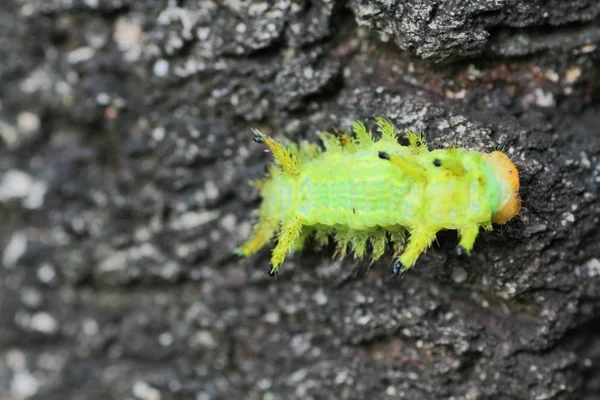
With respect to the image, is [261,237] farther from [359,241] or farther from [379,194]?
[379,194]

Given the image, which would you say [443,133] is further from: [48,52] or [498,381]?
[48,52]

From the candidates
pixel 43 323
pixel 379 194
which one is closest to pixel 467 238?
pixel 379 194

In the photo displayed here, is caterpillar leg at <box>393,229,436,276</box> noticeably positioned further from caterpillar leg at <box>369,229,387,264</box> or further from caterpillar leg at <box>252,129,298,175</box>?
caterpillar leg at <box>252,129,298,175</box>

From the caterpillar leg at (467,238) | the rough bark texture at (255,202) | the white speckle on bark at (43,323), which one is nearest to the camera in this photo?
the caterpillar leg at (467,238)

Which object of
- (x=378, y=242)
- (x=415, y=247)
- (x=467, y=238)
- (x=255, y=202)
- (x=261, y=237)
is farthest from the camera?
(x=255, y=202)

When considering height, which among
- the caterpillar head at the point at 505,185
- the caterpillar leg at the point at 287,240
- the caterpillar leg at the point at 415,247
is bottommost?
the caterpillar leg at the point at 287,240

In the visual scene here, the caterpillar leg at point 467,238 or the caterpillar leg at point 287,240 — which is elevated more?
the caterpillar leg at point 467,238

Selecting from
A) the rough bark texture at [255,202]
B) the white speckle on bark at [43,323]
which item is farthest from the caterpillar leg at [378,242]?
the white speckle on bark at [43,323]

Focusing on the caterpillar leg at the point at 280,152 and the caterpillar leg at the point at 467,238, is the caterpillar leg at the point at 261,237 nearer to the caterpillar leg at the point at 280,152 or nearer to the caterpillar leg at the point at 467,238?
the caterpillar leg at the point at 280,152
